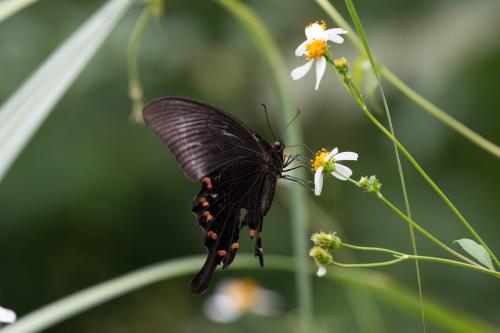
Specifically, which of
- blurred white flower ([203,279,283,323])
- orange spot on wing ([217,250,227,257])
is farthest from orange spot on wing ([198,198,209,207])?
blurred white flower ([203,279,283,323])

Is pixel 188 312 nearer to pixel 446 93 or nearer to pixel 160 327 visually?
pixel 160 327

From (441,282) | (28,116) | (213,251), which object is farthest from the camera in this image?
(441,282)

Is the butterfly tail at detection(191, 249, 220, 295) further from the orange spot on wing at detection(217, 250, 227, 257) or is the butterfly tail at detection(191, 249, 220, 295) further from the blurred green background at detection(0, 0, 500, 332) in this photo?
the blurred green background at detection(0, 0, 500, 332)

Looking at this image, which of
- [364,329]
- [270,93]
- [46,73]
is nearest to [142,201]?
[270,93]

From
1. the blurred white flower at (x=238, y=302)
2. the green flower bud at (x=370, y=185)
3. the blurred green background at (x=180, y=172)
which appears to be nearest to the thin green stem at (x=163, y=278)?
the green flower bud at (x=370, y=185)

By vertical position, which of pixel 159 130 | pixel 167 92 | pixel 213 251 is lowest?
pixel 213 251

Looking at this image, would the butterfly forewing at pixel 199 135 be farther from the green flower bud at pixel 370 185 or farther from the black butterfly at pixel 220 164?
the green flower bud at pixel 370 185
